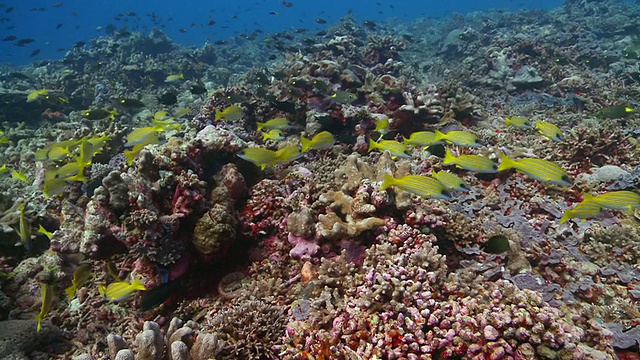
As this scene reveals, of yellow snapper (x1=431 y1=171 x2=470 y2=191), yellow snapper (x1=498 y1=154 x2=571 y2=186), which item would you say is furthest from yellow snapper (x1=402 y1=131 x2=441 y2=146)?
yellow snapper (x1=498 y1=154 x2=571 y2=186)

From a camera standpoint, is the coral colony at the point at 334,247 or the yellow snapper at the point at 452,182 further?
the yellow snapper at the point at 452,182

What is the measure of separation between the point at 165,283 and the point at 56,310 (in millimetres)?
2078

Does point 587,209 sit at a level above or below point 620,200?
below

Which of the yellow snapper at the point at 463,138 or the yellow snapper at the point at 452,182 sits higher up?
the yellow snapper at the point at 463,138

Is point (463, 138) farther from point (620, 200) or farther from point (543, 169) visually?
point (620, 200)

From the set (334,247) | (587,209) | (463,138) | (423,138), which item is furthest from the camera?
(423,138)

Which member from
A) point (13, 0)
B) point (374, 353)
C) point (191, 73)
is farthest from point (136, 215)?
point (13, 0)

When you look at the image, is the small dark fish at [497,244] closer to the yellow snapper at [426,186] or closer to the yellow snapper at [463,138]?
the yellow snapper at [426,186]

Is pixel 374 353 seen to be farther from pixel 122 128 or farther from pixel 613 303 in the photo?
pixel 122 128

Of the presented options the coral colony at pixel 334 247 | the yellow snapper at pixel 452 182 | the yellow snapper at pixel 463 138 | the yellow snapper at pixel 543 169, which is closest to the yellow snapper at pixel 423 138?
the coral colony at pixel 334 247

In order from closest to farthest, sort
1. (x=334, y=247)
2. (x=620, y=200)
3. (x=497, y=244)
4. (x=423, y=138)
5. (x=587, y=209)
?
(x=620, y=200)
(x=587, y=209)
(x=497, y=244)
(x=334, y=247)
(x=423, y=138)

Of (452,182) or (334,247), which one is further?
(334,247)

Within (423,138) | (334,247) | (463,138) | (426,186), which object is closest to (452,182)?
(426,186)

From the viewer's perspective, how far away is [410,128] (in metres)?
8.30
